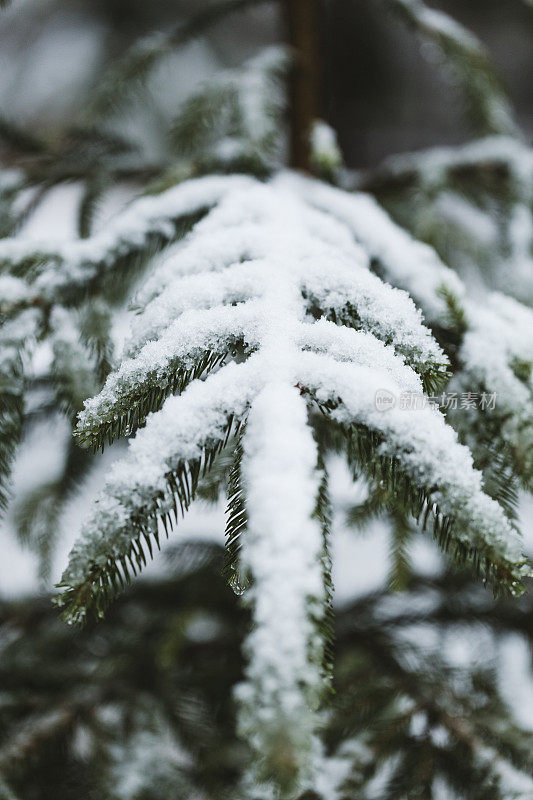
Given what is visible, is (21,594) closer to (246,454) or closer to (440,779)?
(440,779)

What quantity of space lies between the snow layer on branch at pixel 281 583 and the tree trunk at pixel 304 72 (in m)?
1.37

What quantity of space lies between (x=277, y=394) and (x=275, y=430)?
4 centimetres

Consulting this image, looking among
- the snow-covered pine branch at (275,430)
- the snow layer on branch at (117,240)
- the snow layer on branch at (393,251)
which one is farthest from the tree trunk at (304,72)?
the snow-covered pine branch at (275,430)

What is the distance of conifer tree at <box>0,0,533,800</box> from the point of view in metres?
0.44

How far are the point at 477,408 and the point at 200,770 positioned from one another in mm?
1073

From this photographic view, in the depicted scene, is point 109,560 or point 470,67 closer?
point 109,560

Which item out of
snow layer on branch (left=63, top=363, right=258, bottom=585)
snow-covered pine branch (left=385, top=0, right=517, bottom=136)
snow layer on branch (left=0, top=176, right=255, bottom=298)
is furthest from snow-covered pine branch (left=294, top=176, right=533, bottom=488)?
snow-covered pine branch (left=385, top=0, right=517, bottom=136)

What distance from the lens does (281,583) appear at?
0.41 meters

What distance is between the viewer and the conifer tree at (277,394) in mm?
438

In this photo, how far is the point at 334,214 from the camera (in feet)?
3.30

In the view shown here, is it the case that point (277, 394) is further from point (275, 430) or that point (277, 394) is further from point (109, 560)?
point (109, 560)

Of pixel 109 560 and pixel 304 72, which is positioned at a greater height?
pixel 304 72

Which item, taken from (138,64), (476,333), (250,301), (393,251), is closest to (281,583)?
(250,301)

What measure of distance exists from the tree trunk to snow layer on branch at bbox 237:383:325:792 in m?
1.37
